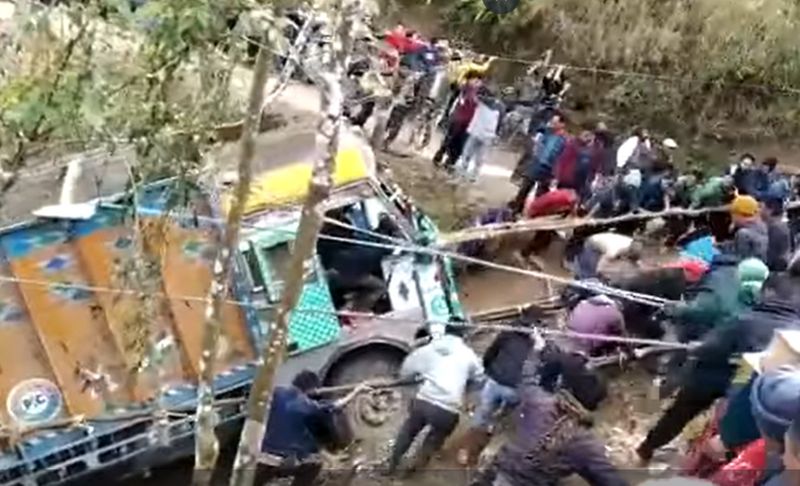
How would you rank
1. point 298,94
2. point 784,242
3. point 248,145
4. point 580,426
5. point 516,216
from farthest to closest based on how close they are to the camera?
point 298,94, point 516,216, point 784,242, point 580,426, point 248,145

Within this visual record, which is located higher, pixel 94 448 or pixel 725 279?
pixel 725 279

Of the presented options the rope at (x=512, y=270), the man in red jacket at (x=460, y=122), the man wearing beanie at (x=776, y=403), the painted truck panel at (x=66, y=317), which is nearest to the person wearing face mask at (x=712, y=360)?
the rope at (x=512, y=270)

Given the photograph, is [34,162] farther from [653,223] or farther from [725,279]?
[653,223]

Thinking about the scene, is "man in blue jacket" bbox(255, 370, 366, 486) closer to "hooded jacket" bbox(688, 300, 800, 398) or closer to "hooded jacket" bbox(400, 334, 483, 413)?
"hooded jacket" bbox(400, 334, 483, 413)

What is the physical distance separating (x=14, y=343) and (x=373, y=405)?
2547 millimetres

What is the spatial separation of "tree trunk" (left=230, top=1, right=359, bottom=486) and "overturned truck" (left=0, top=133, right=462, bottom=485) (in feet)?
8.54

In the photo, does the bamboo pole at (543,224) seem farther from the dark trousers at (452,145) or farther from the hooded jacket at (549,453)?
the hooded jacket at (549,453)

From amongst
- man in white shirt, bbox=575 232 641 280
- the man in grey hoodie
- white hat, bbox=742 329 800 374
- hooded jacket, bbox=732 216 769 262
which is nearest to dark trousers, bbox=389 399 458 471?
the man in grey hoodie

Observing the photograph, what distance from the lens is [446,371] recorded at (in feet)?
30.0

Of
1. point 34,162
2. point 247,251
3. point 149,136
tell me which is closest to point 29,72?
point 149,136

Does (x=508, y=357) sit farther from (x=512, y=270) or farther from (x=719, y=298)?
(x=719, y=298)

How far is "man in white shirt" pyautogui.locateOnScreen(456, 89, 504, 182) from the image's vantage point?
1491 cm

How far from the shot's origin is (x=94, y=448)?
9.49m

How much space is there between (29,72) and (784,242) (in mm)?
5923
